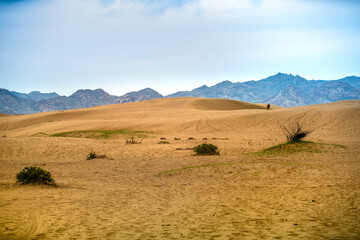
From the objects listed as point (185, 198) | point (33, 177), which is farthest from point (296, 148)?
point (33, 177)

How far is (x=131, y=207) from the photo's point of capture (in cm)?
783

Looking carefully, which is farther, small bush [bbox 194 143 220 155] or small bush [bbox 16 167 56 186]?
small bush [bbox 194 143 220 155]

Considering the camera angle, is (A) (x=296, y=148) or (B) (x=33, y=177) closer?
(B) (x=33, y=177)

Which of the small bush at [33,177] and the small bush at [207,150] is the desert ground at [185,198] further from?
the small bush at [207,150]

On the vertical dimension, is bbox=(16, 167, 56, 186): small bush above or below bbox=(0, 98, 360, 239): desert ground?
above

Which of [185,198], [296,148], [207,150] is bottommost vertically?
[185,198]

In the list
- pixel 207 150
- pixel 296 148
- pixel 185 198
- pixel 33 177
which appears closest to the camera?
pixel 185 198

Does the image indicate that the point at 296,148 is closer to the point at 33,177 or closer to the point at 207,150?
the point at 207,150

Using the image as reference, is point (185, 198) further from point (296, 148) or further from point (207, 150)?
point (296, 148)

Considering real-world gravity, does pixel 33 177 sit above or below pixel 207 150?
above

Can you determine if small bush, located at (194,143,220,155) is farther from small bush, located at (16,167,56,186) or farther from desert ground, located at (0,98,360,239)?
small bush, located at (16,167,56,186)

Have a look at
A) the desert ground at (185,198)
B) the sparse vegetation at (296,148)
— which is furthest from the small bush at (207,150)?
the sparse vegetation at (296,148)

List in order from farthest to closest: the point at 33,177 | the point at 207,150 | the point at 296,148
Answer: the point at 207,150, the point at 296,148, the point at 33,177

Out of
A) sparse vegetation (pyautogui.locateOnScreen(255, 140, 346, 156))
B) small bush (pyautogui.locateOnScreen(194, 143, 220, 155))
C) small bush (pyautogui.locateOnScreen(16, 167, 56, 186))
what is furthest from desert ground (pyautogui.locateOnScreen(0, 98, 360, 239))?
small bush (pyautogui.locateOnScreen(194, 143, 220, 155))
